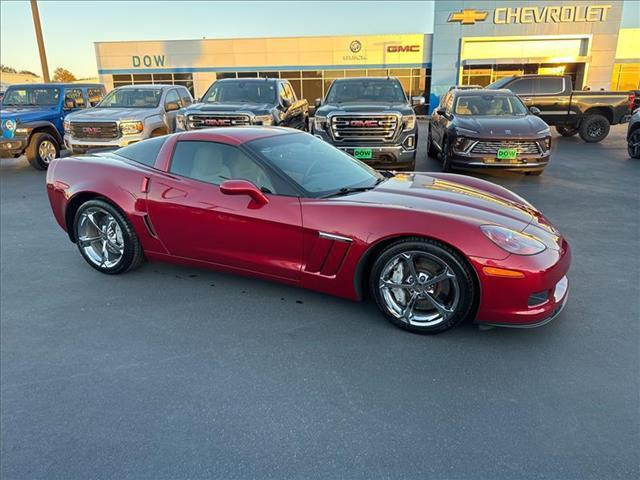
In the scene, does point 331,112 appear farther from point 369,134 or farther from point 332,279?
point 332,279

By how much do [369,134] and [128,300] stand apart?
5.60 metres

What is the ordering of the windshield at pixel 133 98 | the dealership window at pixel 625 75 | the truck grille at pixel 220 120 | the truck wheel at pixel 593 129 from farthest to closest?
the dealership window at pixel 625 75 → the truck wheel at pixel 593 129 → the windshield at pixel 133 98 → the truck grille at pixel 220 120

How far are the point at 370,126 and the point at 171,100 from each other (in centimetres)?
610

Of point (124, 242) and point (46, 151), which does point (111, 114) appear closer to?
point (46, 151)

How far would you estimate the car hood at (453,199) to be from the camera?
3391 mm

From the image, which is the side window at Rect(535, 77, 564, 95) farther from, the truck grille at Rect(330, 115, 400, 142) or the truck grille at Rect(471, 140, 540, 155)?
the truck grille at Rect(330, 115, 400, 142)

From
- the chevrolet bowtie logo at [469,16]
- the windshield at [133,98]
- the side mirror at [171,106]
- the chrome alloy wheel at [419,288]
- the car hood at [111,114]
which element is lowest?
the chrome alloy wheel at [419,288]

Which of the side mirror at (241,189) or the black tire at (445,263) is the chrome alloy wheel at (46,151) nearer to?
the side mirror at (241,189)

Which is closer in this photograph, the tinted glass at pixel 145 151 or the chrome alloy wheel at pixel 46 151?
the tinted glass at pixel 145 151

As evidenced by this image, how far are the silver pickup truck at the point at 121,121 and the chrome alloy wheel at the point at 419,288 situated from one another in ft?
27.3

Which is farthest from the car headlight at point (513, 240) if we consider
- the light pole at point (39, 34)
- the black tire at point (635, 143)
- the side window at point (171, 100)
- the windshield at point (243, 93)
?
the light pole at point (39, 34)

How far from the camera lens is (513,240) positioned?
317cm

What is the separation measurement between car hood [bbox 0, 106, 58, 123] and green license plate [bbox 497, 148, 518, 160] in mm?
10151

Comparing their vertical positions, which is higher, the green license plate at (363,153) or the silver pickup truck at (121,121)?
the silver pickup truck at (121,121)
